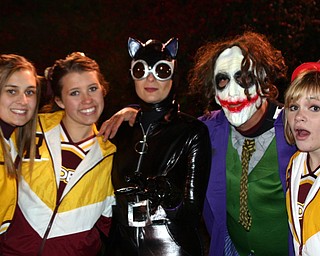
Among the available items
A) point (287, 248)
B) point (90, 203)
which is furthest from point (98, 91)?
point (287, 248)

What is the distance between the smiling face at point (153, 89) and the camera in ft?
11.0

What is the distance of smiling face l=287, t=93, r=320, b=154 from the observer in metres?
2.95

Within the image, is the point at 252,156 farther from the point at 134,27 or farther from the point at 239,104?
the point at 134,27

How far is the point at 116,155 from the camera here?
11.4 ft

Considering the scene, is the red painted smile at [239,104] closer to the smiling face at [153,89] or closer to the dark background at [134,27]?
the smiling face at [153,89]

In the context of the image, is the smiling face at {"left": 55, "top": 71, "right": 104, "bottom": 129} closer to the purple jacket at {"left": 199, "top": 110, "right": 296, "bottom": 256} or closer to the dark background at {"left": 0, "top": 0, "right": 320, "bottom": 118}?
the purple jacket at {"left": 199, "top": 110, "right": 296, "bottom": 256}

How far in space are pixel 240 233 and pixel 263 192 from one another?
38 centimetres

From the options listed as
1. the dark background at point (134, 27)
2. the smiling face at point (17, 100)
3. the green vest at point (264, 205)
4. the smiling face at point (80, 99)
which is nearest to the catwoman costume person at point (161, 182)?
the smiling face at point (80, 99)

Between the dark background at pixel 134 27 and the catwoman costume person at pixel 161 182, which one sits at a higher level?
the dark background at pixel 134 27

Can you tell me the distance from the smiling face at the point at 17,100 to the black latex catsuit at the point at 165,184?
739mm

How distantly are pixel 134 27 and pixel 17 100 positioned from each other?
25.1 ft

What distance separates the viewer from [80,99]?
354 cm

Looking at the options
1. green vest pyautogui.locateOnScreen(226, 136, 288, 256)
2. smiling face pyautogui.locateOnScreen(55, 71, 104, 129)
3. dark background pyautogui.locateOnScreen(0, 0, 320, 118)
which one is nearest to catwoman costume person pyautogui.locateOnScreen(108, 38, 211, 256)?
smiling face pyautogui.locateOnScreen(55, 71, 104, 129)

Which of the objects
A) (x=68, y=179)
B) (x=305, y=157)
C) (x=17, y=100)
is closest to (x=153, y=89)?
(x=68, y=179)
